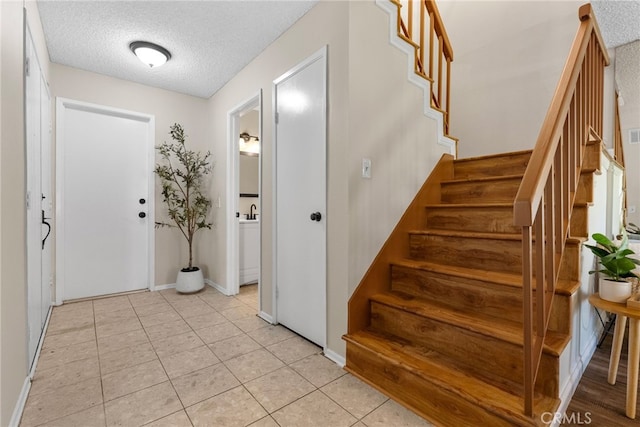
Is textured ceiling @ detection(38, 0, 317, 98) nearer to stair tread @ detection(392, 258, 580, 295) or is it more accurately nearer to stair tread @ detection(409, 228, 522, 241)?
stair tread @ detection(409, 228, 522, 241)

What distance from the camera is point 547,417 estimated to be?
114cm

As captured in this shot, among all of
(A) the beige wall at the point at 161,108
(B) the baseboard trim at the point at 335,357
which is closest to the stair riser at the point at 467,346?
(B) the baseboard trim at the point at 335,357

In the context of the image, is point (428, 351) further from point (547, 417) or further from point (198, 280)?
point (198, 280)

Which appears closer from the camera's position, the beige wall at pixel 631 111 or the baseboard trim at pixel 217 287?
the beige wall at pixel 631 111

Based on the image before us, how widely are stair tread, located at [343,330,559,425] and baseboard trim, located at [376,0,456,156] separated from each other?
1745 mm

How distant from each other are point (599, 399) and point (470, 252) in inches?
36.4

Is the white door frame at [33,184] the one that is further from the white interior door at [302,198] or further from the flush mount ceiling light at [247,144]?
the flush mount ceiling light at [247,144]

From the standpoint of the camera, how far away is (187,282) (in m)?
3.37

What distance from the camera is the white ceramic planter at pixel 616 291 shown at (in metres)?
1.51

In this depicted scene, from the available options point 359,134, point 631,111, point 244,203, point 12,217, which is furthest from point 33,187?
point 631,111

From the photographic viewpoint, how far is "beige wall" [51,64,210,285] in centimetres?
307

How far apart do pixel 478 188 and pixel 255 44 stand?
2292 mm

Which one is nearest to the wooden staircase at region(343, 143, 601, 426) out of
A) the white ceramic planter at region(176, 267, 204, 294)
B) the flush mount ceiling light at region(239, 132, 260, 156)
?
the white ceramic planter at region(176, 267, 204, 294)

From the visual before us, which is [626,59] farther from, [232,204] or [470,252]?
[232,204]
